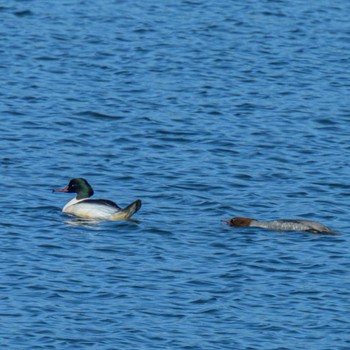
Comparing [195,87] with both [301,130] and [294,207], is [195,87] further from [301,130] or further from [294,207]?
[294,207]

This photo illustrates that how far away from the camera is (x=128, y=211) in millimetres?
21219

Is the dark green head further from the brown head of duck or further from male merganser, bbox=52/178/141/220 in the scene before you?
the brown head of duck

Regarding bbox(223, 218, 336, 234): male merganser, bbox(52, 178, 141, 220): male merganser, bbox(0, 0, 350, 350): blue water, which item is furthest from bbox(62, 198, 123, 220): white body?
bbox(223, 218, 336, 234): male merganser

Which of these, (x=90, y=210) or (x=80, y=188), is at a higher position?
(x=80, y=188)

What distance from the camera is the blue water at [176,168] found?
1708cm

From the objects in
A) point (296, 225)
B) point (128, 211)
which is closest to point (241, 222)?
point (296, 225)

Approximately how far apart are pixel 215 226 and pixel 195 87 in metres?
10.6

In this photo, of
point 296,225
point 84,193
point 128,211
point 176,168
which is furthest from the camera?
point 176,168

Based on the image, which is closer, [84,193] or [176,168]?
[84,193]

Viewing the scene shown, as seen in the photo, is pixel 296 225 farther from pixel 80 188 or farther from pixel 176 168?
pixel 176 168

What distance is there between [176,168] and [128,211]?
12.7ft

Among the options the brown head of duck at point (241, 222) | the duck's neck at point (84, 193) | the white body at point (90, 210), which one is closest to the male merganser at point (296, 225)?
the brown head of duck at point (241, 222)

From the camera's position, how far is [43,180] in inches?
936

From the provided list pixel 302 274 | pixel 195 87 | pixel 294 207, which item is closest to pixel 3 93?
pixel 195 87
